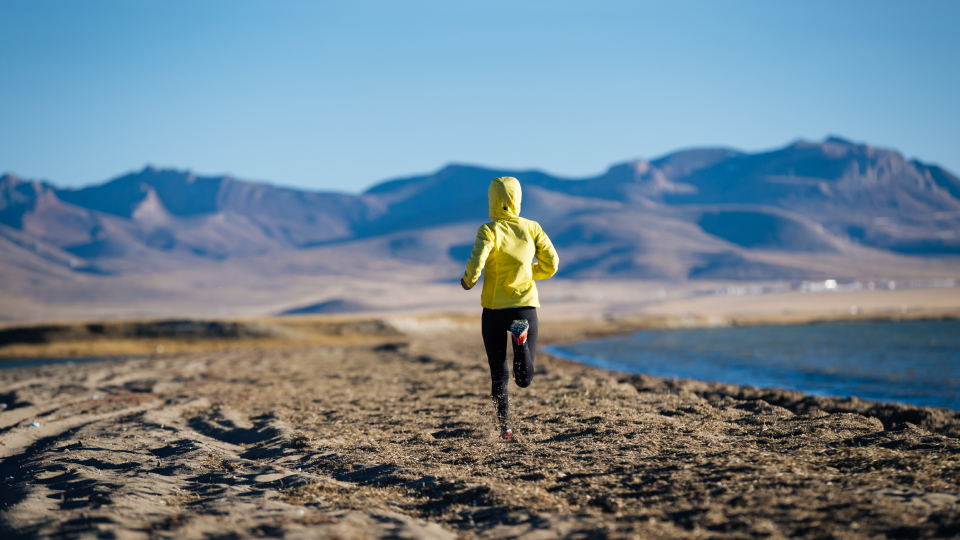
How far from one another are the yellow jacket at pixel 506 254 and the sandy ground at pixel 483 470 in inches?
56.3

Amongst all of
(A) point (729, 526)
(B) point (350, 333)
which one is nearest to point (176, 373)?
(A) point (729, 526)

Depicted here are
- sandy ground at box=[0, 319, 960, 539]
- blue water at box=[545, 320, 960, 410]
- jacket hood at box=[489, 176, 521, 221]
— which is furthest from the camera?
blue water at box=[545, 320, 960, 410]

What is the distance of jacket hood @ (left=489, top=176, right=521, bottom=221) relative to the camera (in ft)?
22.9

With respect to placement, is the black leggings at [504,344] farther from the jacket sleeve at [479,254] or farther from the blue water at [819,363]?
the blue water at [819,363]

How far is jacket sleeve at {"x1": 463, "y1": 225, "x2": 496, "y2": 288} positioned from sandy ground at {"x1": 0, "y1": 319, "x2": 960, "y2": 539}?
1.62 metres

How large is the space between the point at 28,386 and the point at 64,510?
46.7 feet

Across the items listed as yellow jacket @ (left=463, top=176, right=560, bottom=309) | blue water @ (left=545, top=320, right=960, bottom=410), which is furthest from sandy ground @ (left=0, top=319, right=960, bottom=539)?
blue water @ (left=545, top=320, right=960, bottom=410)

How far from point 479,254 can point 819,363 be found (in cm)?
2456

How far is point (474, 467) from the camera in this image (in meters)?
6.24

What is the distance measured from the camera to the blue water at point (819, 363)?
1886cm

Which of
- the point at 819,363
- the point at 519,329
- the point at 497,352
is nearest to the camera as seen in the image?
the point at 519,329

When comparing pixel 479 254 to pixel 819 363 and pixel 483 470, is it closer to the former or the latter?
pixel 483 470

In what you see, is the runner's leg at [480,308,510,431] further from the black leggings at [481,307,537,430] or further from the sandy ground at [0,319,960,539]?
the sandy ground at [0,319,960,539]

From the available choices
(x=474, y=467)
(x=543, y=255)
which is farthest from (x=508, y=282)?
(x=474, y=467)
